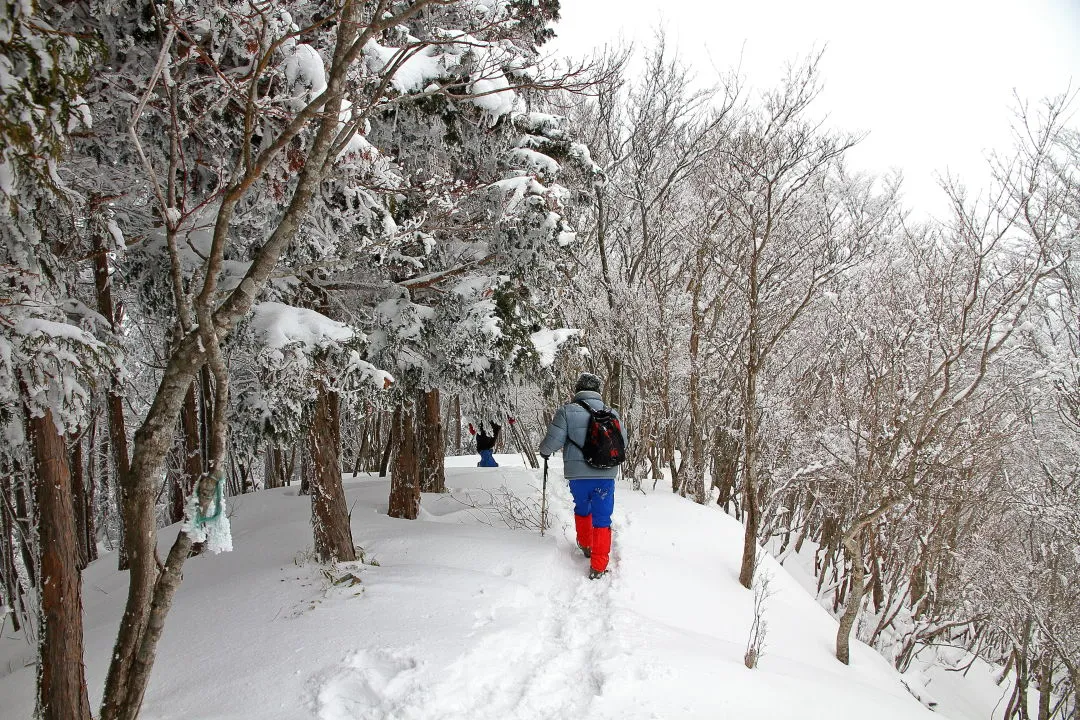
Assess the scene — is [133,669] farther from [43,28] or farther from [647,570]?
[647,570]

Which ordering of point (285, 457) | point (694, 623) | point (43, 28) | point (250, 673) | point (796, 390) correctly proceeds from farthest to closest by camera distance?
1. point (285, 457)
2. point (796, 390)
3. point (694, 623)
4. point (250, 673)
5. point (43, 28)

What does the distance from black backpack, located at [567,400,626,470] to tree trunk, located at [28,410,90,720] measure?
12.3 ft

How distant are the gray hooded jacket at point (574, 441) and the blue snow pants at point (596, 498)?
0.07m

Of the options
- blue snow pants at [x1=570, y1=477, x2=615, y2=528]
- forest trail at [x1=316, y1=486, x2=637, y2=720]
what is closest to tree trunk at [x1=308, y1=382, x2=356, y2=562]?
forest trail at [x1=316, y1=486, x2=637, y2=720]

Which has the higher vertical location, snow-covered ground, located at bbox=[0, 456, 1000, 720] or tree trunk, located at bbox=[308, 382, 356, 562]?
tree trunk, located at bbox=[308, 382, 356, 562]

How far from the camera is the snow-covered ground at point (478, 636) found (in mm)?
3420

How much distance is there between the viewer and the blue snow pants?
5375 millimetres

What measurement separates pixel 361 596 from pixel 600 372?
20.1ft

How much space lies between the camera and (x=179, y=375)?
2.55 meters

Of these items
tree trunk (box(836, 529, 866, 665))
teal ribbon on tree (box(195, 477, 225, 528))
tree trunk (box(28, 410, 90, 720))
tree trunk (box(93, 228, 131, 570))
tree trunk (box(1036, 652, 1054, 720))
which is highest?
tree trunk (box(93, 228, 131, 570))

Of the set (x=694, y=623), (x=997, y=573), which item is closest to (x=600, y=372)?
(x=694, y=623)

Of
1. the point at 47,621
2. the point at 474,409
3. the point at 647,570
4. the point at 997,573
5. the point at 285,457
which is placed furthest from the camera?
the point at 285,457

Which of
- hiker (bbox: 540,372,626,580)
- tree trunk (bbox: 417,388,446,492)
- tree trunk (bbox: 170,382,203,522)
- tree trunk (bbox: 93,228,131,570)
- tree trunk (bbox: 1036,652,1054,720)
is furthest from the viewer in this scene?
tree trunk (bbox: 1036,652,1054,720)

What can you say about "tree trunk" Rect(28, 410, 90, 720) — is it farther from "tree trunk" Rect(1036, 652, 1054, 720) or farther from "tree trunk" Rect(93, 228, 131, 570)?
"tree trunk" Rect(1036, 652, 1054, 720)
